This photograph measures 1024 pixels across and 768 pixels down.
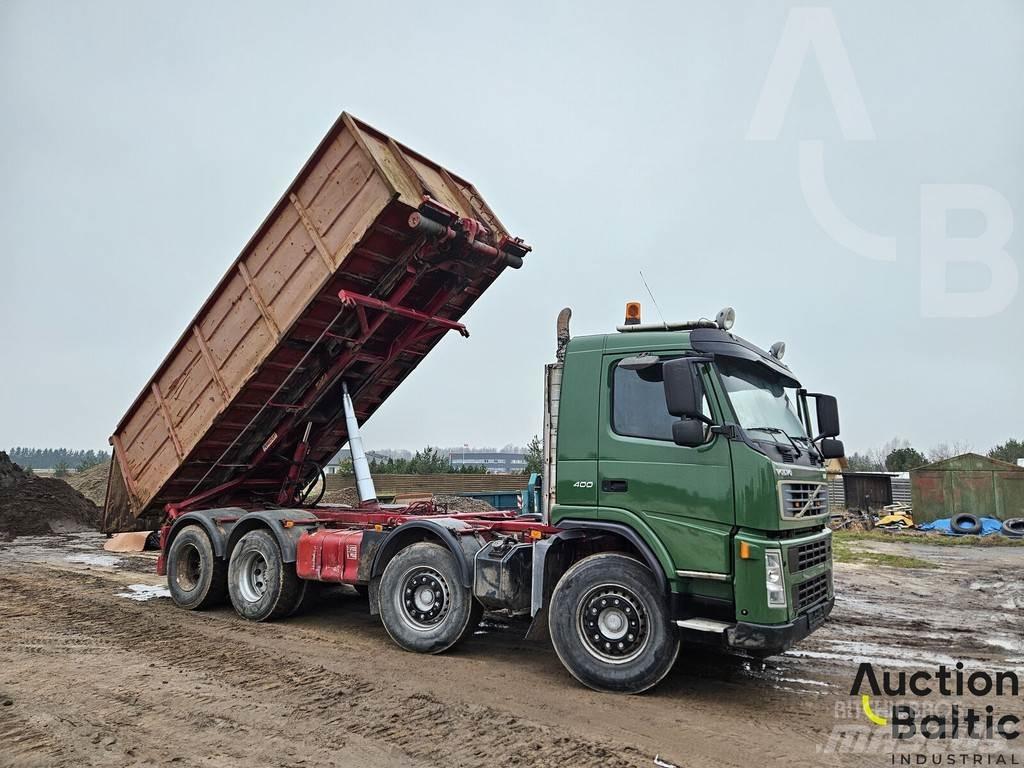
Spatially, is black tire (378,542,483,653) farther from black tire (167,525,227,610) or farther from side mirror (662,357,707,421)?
black tire (167,525,227,610)

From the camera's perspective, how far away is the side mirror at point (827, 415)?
616cm

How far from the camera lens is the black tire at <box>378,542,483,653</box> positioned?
6.32m

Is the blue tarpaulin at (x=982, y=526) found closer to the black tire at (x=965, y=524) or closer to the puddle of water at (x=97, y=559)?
the black tire at (x=965, y=524)

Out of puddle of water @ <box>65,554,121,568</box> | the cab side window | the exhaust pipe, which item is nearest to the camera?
the cab side window

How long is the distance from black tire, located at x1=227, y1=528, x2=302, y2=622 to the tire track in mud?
0.27 m

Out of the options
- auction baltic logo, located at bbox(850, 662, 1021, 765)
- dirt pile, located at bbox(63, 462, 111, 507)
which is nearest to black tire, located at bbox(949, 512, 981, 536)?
auction baltic logo, located at bbox(850, 662, 1021, 765)

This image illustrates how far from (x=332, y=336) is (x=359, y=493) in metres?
2.07

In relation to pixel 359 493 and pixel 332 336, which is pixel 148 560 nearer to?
pixel 359 493

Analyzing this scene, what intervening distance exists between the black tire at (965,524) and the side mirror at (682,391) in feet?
66.7

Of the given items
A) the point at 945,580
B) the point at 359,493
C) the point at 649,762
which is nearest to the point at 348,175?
the point at 359,493

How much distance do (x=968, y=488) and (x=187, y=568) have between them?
22.7m

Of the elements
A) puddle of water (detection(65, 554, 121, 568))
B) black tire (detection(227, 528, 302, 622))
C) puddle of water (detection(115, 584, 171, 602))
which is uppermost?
black tire (detection(227, 528, 302, 622))

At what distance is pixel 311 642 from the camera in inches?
272

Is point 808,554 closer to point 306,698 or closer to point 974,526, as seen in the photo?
point 306,698
